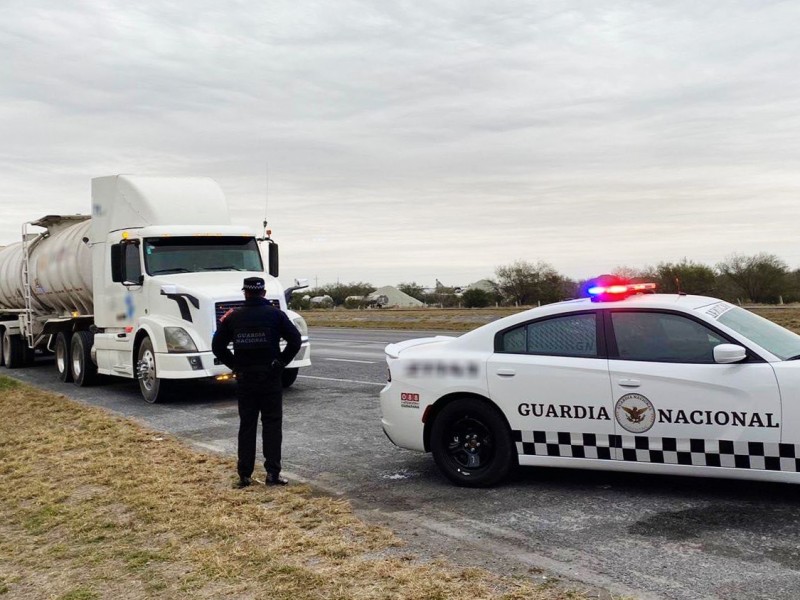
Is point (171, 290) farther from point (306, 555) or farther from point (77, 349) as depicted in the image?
point (306, 555)

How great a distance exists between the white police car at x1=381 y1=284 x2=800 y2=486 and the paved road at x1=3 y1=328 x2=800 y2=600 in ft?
0.97

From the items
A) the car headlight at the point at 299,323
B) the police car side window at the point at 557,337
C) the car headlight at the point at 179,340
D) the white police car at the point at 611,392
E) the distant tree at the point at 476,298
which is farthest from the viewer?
the distant tree at the point at 476,298

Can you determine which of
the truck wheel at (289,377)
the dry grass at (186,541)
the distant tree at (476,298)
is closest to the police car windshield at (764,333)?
the dry grass at (186,541)

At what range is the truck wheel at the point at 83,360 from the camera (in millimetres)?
14594

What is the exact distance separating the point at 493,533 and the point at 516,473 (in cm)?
144

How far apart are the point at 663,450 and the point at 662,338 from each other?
830mm

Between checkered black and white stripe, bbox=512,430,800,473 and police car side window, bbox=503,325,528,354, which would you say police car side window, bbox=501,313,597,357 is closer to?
police car side window, bbox=503,325,528,354

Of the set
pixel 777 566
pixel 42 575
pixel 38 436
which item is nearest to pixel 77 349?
pixel 38 436

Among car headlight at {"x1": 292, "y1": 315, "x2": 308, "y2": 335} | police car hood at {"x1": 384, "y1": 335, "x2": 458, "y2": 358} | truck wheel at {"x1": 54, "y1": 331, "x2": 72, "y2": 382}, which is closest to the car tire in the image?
police car hood at {"x1": 384, "y1": 335, "x2": 458, "y2": 358}

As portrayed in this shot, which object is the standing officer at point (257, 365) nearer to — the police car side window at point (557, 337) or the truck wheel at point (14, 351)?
the police car side window at point (557, 337)

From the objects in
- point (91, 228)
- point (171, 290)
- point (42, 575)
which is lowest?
point (42, 575)

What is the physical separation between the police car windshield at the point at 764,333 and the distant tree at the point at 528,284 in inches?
2087

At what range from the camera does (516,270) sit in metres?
64.0

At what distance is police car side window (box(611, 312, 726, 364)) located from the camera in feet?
19.2
